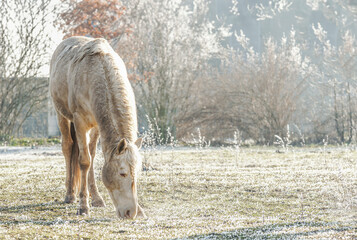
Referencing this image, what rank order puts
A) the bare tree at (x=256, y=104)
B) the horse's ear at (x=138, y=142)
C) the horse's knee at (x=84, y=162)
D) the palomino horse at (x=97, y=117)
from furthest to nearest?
the bare tree at (x=256, y=104) < the horse's knee at (x=84, y=162) < the horse's ear at (x=138, y=142) < the palomino horse at (x=97, y=117)

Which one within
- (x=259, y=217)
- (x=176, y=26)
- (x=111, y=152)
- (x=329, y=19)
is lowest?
(x=259, y=217)

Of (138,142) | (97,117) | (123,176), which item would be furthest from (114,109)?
(123,176)

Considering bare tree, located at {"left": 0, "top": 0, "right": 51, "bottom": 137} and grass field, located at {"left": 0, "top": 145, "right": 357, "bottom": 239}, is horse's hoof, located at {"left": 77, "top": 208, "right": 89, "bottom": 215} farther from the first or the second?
bare tree, located at {"left": 0, "top": 0, "right": 51, "bottom": 137}

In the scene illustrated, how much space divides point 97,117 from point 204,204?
1.81 m

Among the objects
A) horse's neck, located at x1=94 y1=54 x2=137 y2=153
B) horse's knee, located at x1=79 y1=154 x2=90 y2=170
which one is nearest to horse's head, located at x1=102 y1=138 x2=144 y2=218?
horse's neck, located at x1=94 y1=54 x2=137 y2=153

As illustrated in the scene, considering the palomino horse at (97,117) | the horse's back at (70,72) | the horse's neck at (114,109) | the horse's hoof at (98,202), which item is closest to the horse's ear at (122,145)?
the palomino horse at (97,117)

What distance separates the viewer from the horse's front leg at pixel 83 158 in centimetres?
545

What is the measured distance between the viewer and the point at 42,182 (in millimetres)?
7691

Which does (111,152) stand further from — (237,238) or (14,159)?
(14,159)

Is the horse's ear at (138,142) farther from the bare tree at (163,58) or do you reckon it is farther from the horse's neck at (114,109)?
the bare tree at (163,58)

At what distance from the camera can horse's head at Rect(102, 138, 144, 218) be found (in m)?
4.51

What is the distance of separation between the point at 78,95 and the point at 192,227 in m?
2.06

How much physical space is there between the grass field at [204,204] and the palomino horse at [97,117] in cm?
31

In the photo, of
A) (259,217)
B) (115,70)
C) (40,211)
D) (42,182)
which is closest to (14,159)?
(42,182)
